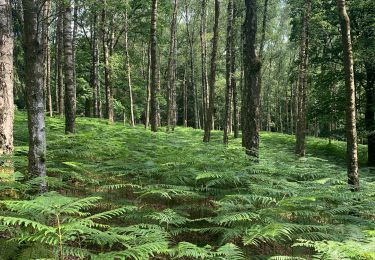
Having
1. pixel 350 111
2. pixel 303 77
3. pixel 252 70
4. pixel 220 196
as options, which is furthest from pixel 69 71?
pixel 303 77

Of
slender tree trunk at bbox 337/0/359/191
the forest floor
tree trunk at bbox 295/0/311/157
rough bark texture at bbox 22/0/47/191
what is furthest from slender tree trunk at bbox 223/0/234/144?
rough bark texture at bbox 22/0/47/191

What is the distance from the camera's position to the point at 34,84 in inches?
228

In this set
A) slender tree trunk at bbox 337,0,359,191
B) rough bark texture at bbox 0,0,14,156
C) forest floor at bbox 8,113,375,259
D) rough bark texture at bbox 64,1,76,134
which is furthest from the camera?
rough bark texture at bbox 64,1,76,134

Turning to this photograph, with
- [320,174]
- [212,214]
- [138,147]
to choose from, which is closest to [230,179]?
[212,214]

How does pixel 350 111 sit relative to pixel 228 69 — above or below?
below

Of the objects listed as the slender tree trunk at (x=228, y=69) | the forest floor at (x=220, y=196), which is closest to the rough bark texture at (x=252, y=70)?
the forest floor at (x=220, y=196)

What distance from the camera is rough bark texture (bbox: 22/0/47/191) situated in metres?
5.75

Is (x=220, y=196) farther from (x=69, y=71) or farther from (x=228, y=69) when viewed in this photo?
(x=228, y=69)

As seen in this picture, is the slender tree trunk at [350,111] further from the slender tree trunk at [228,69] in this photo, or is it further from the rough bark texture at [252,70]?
the slender tree trunk at [228,69]

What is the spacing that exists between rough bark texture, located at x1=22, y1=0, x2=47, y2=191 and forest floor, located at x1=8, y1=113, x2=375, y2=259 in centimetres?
45

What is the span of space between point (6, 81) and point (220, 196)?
4691 mm

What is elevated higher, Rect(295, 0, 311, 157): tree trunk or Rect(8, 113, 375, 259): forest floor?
Rect(295, 0, 311, 157): tree trunk

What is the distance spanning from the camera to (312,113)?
19812mm

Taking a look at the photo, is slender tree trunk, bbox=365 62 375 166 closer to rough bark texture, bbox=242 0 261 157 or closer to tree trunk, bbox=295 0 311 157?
tree trunk, bbox=295 0 311 157
